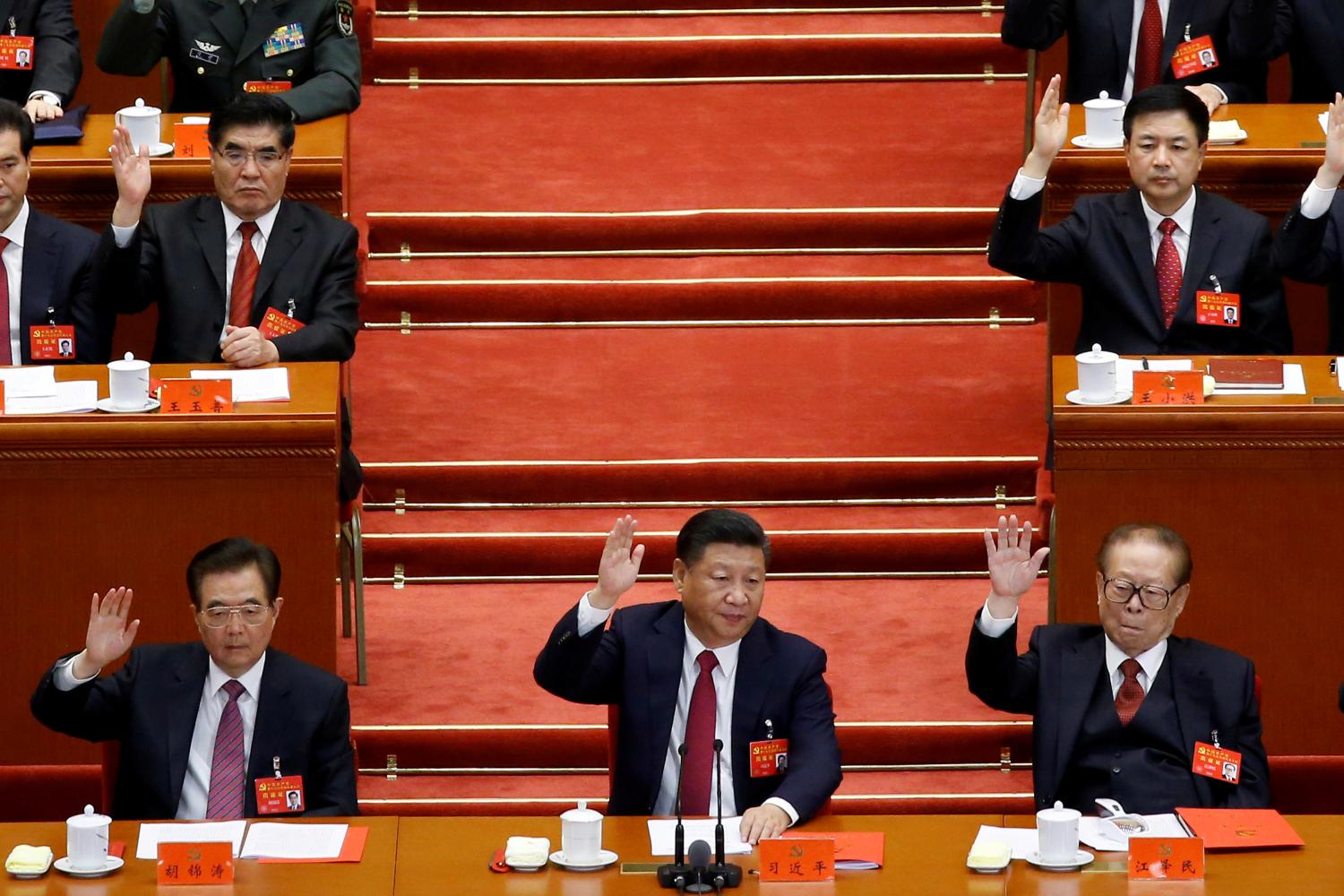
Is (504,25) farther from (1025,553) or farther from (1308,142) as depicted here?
(1025,553)

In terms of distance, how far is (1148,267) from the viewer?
4395 mm

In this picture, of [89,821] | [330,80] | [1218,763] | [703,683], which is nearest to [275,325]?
[330,80]

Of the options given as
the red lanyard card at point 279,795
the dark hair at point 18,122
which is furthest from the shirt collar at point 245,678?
the dark hair at point 18,122

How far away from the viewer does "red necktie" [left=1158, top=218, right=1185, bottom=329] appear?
173 inches

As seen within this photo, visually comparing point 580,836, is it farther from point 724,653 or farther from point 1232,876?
point 1232,876

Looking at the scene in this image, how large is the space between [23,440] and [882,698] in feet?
5.21

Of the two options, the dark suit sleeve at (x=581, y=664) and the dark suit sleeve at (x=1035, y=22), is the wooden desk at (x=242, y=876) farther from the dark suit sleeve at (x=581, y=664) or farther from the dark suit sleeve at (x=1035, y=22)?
the dark suit sleeve at (x=1035, y=22)

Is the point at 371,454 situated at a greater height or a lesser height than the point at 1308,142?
lesser

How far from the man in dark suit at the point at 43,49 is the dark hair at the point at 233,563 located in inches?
75.0

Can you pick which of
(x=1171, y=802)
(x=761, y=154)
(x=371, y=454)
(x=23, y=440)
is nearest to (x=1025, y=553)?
(x=1171, y=802)

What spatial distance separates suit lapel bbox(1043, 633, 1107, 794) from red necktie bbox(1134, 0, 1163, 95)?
2.06 metres

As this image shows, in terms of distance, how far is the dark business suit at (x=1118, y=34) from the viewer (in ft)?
17.0

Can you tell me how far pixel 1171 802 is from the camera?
11.3 ft

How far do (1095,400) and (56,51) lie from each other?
253 centimetres
